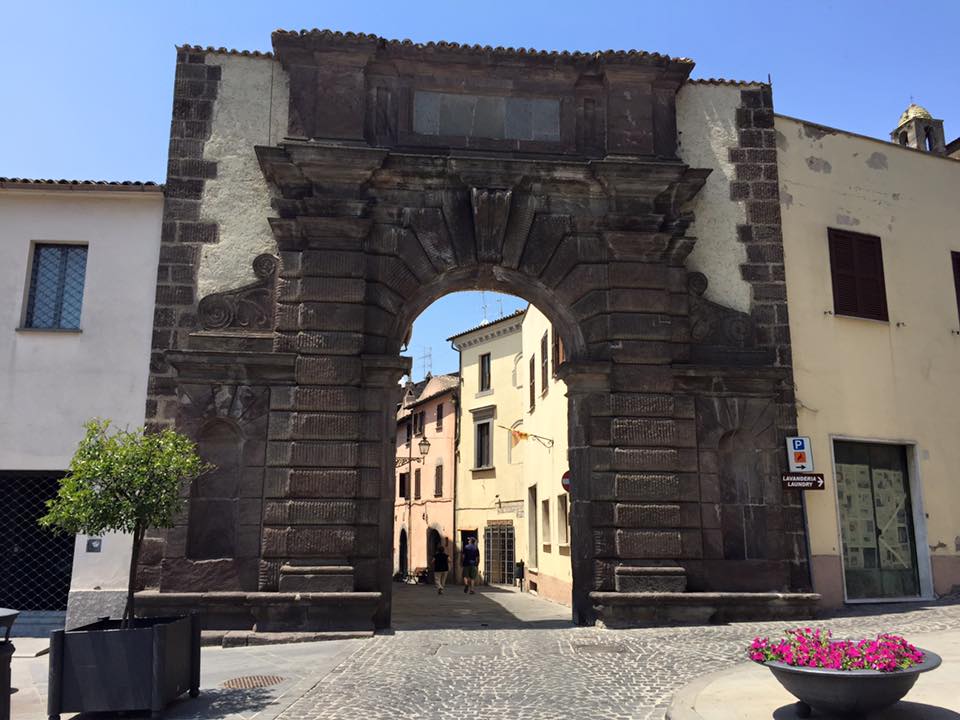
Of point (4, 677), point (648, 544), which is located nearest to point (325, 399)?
point (648, 544)

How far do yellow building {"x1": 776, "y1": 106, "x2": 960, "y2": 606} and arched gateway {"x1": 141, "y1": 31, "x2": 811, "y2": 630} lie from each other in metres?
0.80

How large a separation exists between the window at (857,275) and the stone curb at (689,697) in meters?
7.38

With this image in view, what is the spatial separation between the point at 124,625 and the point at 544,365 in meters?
15.5

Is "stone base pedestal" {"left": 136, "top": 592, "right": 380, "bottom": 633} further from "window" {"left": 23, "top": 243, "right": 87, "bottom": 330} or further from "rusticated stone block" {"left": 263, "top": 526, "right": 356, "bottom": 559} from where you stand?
"window" {"left": 23, "top": 243, "right": 87, "bottom": 330}

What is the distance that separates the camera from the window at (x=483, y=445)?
1176 inches

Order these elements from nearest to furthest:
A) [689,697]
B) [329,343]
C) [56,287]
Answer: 1. [689,697]
2. [329,343]
3. [56,287]

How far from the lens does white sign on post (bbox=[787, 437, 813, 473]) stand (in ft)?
38.2

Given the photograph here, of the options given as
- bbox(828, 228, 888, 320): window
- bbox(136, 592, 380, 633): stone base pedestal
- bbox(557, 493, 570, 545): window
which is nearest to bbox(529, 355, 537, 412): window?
bbox(557, 493, 570, 545): window

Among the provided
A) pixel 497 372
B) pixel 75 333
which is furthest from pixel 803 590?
pixel 497 372

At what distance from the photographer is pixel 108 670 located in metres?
6.13

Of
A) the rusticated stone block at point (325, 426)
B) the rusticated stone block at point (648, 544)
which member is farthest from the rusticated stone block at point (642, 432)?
the rusticated stone block at point (325, 426)

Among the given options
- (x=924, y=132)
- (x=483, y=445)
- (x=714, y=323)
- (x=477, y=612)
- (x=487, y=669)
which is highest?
(x=924, y=132)

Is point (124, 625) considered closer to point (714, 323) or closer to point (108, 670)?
point (108, 670)

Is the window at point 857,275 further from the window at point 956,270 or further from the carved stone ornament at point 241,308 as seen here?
the carved stone ornament at point 241,308
